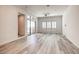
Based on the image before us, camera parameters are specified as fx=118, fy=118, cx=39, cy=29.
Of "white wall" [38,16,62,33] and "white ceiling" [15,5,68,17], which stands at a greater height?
"white ceiling" [15,5,68,17]

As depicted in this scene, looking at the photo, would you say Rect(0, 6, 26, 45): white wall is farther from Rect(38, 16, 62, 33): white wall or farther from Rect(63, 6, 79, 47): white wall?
Rect(38, 16, 62, 33): white wall

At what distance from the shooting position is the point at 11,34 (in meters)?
8.62

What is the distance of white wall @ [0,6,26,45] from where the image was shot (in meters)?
7.18

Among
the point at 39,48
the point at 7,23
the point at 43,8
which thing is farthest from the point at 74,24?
the point at 7,23

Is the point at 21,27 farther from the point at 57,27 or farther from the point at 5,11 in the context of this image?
the point at 57,27

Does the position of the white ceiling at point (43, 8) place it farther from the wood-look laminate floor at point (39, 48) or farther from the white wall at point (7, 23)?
the wood-look laminate floor at point (39, 48)

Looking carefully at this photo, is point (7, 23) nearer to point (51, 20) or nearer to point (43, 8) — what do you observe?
point (43, 8)

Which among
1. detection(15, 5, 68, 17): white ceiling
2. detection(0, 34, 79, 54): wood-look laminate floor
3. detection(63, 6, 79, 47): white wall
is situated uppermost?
detection(15, 5, 68, 17): white ceiling

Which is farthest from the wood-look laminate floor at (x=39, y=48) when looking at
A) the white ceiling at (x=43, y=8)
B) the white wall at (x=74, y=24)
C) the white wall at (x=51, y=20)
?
the white wall at (x=51, y=20)

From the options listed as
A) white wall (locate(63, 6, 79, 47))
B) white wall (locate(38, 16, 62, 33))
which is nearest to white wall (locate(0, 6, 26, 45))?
white wall (locate(63, 6, 79, 47))

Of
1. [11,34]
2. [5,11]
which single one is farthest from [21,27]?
[5,11]

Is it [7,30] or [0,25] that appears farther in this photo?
[7,30]

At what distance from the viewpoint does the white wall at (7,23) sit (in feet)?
23.5
